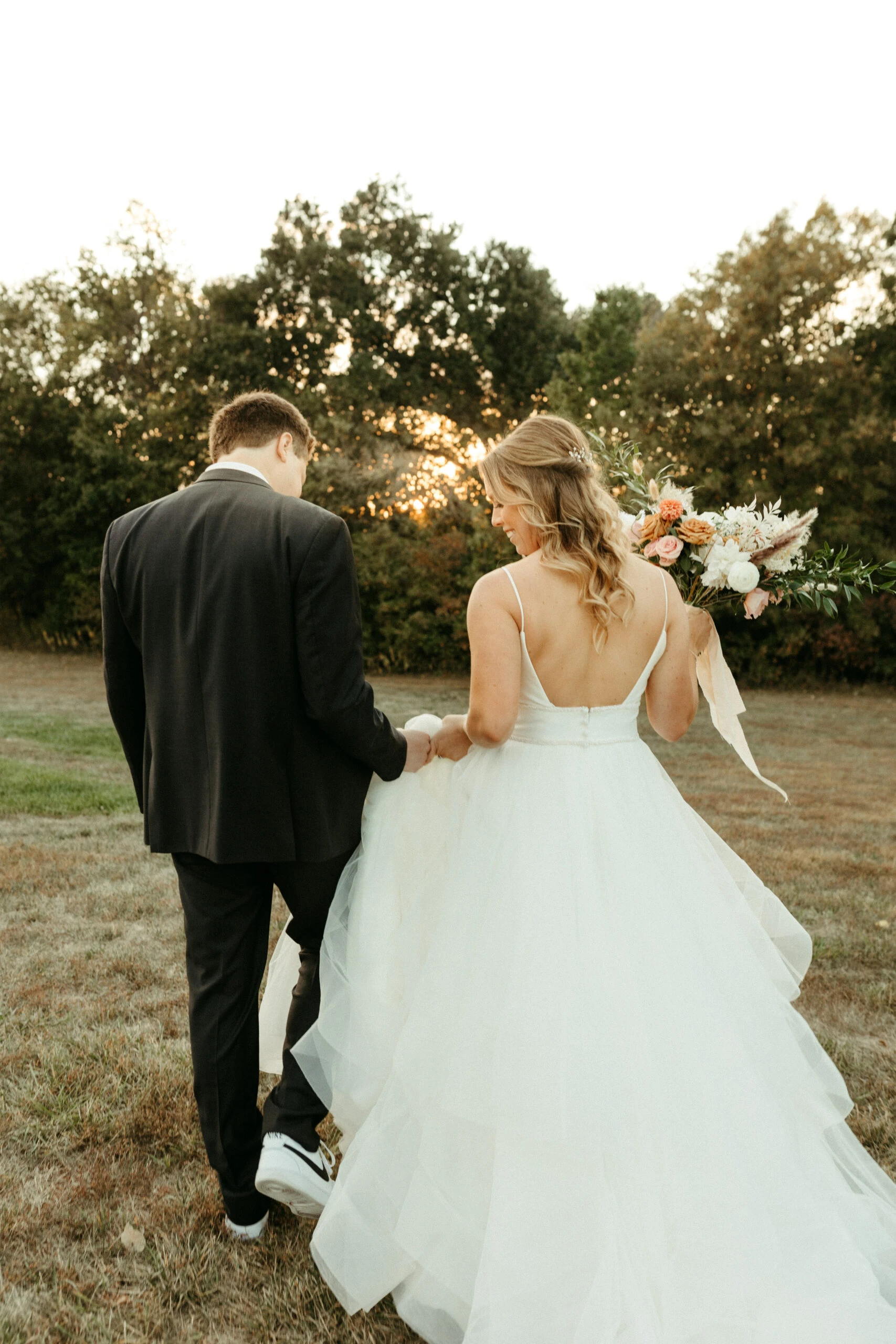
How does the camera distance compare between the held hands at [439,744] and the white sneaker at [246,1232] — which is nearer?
the white sneaker at [246,1232]

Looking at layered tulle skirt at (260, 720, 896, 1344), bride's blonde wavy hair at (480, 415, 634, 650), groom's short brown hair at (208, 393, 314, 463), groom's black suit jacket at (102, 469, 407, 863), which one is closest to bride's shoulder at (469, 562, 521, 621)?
bride's blonde wavy hair at (480, 415, 634, 650)

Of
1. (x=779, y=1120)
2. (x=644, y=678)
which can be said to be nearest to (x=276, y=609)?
(x=644, y=678)

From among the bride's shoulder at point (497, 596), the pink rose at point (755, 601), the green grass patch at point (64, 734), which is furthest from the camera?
the green grass patch at point (64, 734)

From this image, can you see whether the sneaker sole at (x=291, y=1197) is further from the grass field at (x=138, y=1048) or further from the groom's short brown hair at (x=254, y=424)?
the groom's short brown hair at (x=254, y=424)

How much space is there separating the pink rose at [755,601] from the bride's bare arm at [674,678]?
245 millimetres

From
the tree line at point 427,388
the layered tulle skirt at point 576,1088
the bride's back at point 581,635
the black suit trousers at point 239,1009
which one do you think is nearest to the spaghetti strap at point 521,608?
the bride's back at point 581,635

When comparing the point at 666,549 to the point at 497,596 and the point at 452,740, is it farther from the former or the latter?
the point at 452,740

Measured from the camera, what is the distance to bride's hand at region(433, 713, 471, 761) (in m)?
2.78

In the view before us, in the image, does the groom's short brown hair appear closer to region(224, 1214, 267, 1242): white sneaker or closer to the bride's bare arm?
the bride's bare arm

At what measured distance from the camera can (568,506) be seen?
256 centimetres

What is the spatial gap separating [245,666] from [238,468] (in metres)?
0.58

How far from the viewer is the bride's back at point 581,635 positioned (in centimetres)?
252

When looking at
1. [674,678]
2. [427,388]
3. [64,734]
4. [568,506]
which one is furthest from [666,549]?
[427,388]

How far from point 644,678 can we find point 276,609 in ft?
3.58
